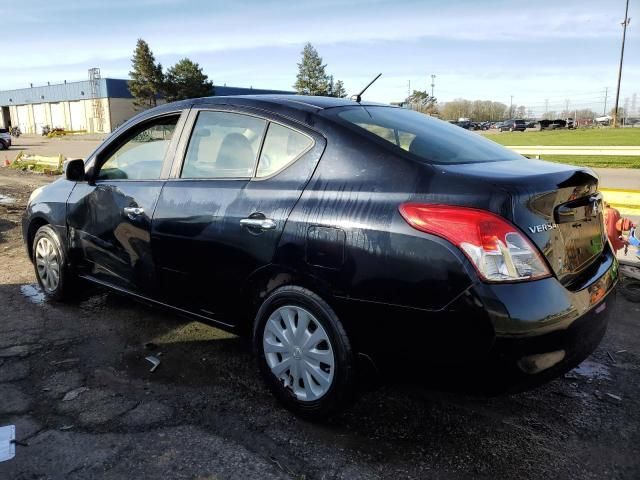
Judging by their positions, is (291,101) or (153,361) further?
A: (153,361)

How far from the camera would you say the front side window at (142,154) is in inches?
142

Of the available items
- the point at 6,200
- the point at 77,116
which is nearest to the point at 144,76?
the point at 77,116

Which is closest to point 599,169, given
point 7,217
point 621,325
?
point 621,325

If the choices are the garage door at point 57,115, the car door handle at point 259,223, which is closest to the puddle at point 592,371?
the car door handle at point 259,223

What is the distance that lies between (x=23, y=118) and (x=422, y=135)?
10471 centimetres

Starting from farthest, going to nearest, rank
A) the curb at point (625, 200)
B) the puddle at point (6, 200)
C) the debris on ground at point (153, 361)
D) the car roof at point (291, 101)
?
the puddle at point (6, 200)
the curb at point (625, 200)
the debris on ground at point (153, 361)
the car roof at point (291, 101)

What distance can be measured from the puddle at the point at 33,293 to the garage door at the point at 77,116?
80.9m

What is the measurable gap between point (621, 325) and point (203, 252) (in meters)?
3.20

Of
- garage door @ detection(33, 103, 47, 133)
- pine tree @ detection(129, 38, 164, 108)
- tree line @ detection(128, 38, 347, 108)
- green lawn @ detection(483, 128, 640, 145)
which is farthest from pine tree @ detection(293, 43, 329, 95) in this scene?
garage door @ detection(33, 103, 47, 133)

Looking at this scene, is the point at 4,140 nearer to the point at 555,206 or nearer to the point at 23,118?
the point at 555,206

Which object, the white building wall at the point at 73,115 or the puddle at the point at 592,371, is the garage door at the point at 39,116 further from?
the puddle at the point at 592,371

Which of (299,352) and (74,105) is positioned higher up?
(74,105)

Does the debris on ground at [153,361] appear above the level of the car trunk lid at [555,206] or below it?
below

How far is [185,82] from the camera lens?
228 ft
